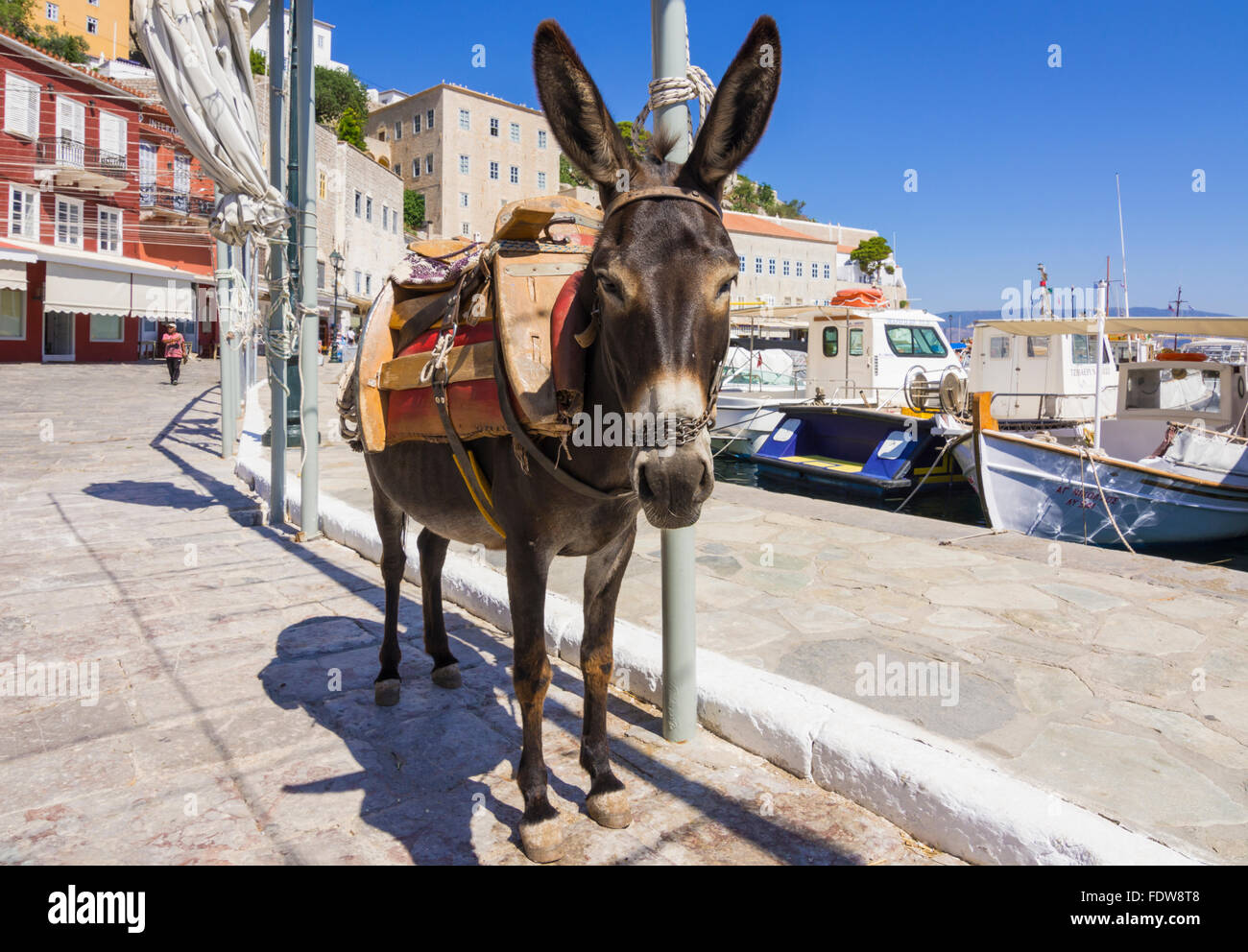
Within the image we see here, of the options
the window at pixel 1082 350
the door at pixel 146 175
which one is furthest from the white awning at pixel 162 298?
the window at pixel 1082 350

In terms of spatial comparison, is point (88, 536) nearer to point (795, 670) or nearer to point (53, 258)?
point (795, 670)

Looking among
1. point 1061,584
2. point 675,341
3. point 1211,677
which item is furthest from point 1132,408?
point 675,341

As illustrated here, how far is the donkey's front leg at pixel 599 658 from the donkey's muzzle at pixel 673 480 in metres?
1.05

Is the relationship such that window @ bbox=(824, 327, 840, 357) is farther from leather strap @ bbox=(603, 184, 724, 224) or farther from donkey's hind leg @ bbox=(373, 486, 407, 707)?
leather strap @ bbox=(603, 184, 724, 224)

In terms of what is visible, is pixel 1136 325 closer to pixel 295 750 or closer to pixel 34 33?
pixel 295 750

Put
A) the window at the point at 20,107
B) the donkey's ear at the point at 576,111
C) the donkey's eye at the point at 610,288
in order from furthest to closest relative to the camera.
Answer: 1. the window at the point at 20,107
2. the donkey's ear at the point at 576,111
3. the donkey's eye at the point at 610,288

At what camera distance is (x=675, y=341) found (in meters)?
1.80

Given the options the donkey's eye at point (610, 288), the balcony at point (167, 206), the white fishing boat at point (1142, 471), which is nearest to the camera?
the donkey's eye at point (610, 288)

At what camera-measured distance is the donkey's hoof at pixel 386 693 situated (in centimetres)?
381

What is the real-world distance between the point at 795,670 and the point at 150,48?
25.6ft

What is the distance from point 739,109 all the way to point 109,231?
1566 inches

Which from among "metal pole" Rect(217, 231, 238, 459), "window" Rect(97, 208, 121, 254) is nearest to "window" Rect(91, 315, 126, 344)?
"window" Rect(97, 208, 121, 254)

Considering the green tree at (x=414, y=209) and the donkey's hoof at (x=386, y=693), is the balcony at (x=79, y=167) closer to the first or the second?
the donkey's hoof at (x=386, y=693)

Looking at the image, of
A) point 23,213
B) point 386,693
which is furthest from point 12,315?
point 386,693
